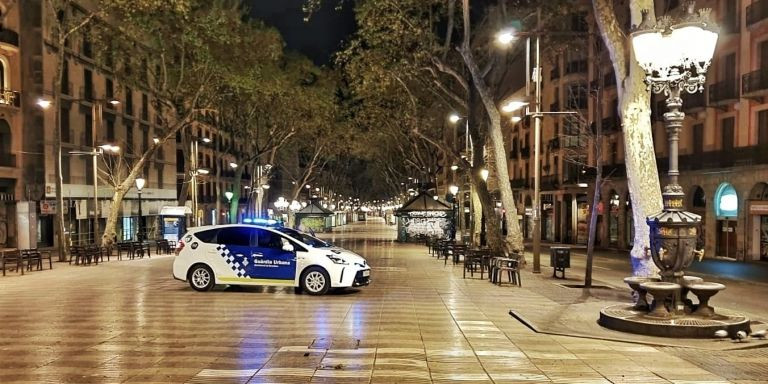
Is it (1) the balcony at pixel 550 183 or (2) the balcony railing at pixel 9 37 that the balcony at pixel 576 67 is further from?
(2) the balcony railing at pixel 9 37

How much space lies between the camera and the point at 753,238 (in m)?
30.4

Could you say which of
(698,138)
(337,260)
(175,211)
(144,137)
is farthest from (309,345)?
(144,137)

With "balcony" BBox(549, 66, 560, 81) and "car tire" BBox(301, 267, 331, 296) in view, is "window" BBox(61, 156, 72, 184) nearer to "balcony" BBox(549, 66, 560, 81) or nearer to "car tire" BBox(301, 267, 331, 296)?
"car tire" BBox(301, 267, 331, 296)

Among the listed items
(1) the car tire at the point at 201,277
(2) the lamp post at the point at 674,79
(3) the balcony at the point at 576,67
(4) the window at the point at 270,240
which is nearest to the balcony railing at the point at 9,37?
(1) the car tire at the point at 201,277

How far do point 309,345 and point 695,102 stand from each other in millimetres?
30230

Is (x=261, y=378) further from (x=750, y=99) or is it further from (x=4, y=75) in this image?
(x=4, y=75)

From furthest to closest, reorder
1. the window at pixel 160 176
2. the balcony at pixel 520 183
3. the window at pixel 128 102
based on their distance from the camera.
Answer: the balcony at pixel 520 183
the window at pixel 160 176
the window at pixel 128 102

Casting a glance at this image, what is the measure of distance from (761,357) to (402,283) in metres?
11.1

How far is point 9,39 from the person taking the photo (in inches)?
1382

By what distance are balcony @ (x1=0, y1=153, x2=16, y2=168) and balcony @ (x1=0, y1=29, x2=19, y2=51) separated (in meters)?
5.85

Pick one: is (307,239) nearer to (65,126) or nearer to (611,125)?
(65,126)

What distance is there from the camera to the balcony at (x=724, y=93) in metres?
30.8

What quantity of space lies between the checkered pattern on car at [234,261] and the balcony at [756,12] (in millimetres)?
25590

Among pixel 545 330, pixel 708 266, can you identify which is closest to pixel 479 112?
pixel 708 266
